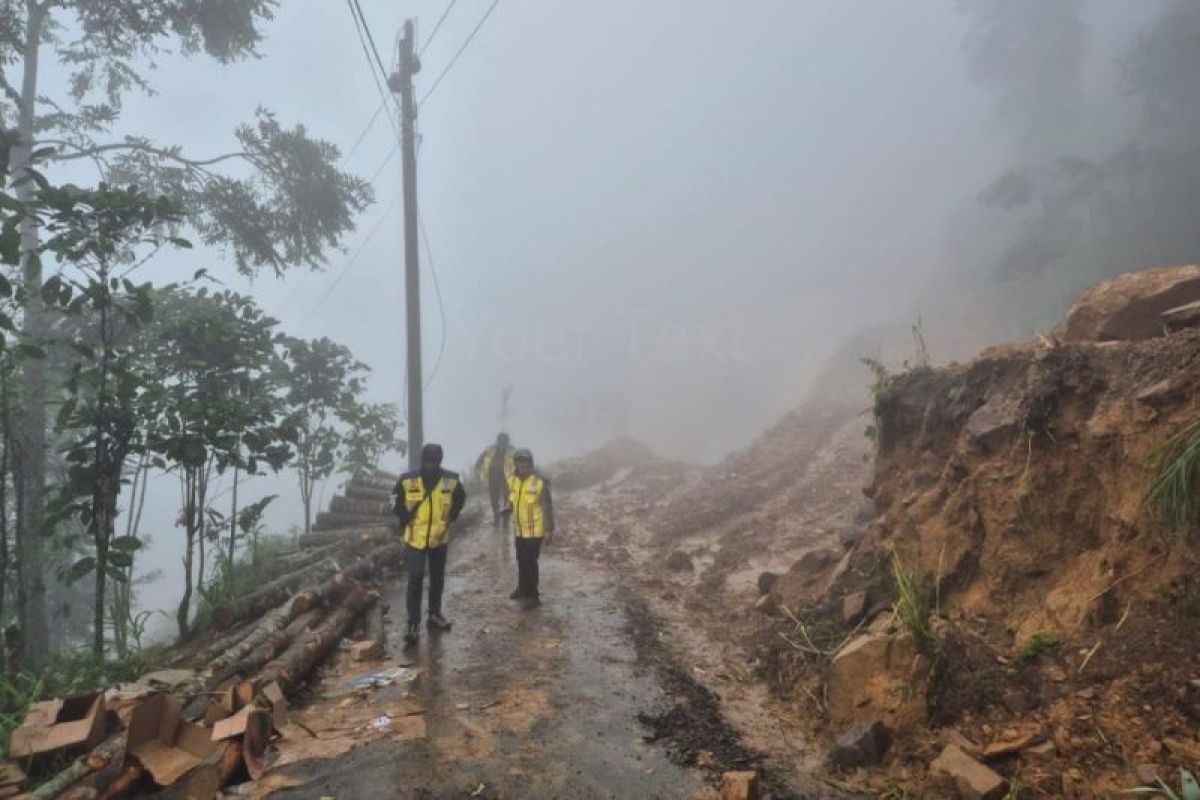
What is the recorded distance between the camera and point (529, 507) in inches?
326

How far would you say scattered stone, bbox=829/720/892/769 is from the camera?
4348 mm

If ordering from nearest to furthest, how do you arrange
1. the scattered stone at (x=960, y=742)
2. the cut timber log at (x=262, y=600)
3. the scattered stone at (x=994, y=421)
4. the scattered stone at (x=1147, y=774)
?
the scattered stone at (x=1147, y=774) → the scattered stone at (x=960, y=742) → the scattered stone at (x=994, y=421) → the cut timber log at (x=262, y=600)

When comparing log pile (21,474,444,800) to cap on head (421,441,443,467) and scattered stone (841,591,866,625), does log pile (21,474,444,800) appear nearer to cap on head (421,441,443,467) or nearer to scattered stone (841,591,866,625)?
Answer: cap on head (421,441,443,467)

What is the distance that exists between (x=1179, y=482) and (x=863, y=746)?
8.05ft

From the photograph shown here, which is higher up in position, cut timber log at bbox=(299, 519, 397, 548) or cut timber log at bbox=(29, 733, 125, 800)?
cut timber log at bbox=(299, 519, 397, 548)

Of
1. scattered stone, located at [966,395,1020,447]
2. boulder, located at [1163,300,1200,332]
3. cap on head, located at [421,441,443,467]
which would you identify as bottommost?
scattered stone, located at [966,395,1020,447]

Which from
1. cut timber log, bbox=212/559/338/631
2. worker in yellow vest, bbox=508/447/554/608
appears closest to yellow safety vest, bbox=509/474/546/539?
worker in yellow vest, bbox=508/447/554/608

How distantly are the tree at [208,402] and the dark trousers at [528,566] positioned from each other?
2950 millimetres

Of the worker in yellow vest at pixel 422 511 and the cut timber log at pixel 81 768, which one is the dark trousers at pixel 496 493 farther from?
the cut timber log at pixel 81 768

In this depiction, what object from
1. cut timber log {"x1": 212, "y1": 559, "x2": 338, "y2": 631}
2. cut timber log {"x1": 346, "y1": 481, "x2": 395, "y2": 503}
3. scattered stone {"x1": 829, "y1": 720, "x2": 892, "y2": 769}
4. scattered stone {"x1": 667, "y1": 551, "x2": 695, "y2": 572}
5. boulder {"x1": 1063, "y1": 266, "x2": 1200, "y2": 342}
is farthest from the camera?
cut timber log {"x1": 346, "y1": 481, "x2": 395, "y2": 503}

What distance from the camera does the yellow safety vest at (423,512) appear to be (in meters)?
7.05

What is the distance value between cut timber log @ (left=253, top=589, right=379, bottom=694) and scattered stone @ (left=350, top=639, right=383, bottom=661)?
0.94 feet

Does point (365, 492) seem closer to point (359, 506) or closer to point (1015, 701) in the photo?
point (359, 506)

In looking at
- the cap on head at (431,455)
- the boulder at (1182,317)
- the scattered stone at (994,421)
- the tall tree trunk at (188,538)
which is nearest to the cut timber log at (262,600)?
the tall tree trunk at (188,538)
